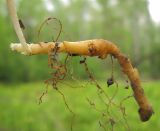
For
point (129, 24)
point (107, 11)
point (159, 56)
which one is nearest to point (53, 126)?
point (159, 56)

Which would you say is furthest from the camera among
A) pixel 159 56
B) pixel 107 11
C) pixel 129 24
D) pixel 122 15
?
pixel 129 24

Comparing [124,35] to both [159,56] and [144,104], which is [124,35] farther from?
[144,104]

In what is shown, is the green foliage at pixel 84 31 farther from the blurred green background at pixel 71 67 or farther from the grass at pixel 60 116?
the grass at pixel 60 116

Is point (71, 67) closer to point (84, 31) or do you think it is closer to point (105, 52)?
point (105, 52)

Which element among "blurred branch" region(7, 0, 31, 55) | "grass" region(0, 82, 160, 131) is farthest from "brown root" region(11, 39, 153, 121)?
"grass" region(0, 82, 160, 131)

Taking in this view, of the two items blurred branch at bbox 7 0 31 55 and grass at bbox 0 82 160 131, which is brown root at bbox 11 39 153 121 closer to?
blurred branch at bbox 7 0 31 55

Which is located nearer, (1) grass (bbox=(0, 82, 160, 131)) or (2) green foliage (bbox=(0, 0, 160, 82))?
(1) grass (bbox=(0, 82, 160, 131))

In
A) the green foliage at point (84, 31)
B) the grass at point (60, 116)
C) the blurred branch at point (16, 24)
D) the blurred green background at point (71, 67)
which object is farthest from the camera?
the green foliage at point (84, 31)

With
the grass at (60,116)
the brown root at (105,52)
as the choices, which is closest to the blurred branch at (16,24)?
the brown root at (105,52)
